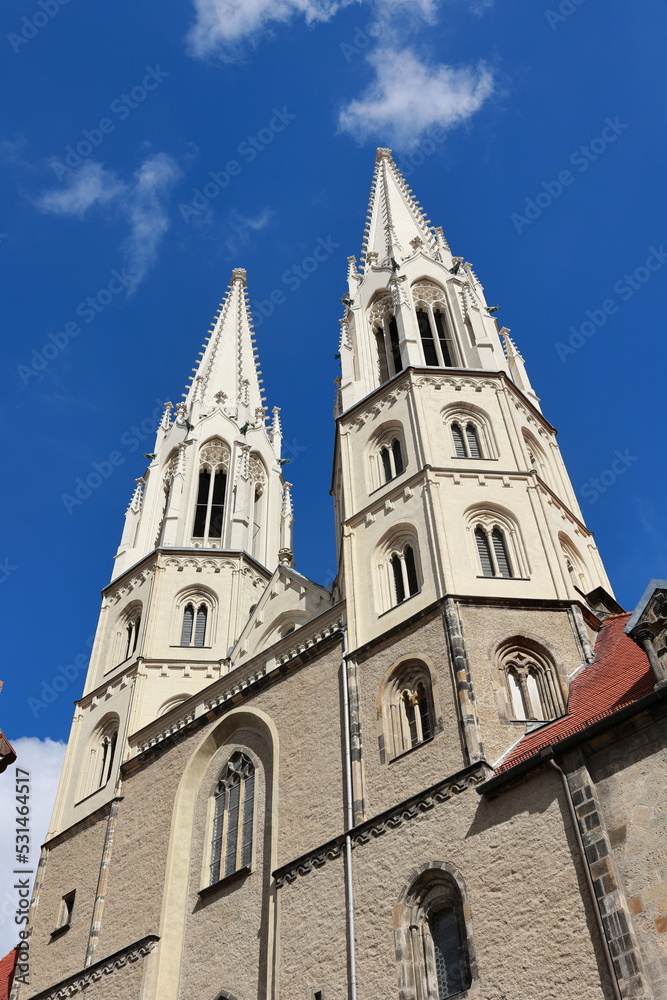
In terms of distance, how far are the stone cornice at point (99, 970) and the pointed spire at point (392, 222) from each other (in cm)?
2095

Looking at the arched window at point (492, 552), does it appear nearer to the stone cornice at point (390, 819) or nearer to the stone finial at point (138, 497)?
the stone cornice at point (390, 819)

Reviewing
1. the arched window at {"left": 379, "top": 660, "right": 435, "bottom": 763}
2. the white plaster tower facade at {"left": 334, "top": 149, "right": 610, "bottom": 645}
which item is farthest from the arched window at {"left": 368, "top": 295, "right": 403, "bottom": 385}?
the arched window at {"left": 379, "top": 660, "right": 435, "bottom": 763}

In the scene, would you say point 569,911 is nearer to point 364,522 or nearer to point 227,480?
point 364,522

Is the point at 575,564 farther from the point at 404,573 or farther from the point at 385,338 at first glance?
the point at 385,338

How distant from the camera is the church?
46.7 ft

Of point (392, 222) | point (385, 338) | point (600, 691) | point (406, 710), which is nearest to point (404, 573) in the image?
point (406, 710)

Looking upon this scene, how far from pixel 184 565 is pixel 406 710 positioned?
13510mm

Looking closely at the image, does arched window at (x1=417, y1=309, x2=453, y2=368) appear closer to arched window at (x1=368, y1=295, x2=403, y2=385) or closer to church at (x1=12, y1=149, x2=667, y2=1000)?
church at (x1=12, y1=149, x2=667, y2=1000)

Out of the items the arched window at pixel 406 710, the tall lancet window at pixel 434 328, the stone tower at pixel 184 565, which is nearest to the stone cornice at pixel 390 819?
the arched window at pixel 406 710

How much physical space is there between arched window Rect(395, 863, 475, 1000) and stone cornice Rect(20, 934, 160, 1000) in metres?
6.37

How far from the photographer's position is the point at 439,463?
23.4 meters

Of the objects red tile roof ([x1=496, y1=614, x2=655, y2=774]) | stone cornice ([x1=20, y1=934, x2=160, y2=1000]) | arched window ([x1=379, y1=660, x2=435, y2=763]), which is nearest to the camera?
red tile roof ([x1=496, y1=614, x2=655, y2=774])

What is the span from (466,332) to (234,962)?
57.5 ft

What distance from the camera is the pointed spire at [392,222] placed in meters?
34.0
